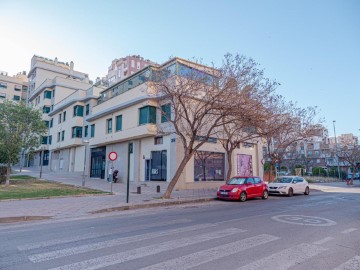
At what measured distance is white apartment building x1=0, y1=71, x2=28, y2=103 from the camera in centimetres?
6512

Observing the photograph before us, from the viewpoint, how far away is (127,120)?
1061 inches

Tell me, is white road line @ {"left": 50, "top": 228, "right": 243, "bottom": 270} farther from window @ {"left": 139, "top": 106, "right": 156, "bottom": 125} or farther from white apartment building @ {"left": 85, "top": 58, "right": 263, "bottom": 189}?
window @ {"left": 139, "top": 106, "right": 156, "bottom": 125}

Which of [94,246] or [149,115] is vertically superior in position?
[149,115]

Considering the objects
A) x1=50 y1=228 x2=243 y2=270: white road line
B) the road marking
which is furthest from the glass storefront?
x1=50 y1=228 x2=243 y2=270: white road line

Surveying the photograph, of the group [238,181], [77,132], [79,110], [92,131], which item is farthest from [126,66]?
[238,181]

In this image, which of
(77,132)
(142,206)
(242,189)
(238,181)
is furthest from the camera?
(77,132)

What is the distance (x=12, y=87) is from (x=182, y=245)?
75428 millimetres

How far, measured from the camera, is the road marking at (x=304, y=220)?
8.69m

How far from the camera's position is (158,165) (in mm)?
23891

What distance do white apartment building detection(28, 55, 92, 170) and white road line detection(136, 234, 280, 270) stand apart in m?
40.1

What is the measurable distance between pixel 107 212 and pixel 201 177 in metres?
12.9

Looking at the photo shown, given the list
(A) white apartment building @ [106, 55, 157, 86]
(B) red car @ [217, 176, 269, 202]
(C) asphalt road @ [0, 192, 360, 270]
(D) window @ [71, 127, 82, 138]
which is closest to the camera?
(C) asphalt road @ [0, 192, 360, 270]

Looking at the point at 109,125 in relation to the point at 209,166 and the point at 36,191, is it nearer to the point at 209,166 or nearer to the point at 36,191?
the point at 209,166

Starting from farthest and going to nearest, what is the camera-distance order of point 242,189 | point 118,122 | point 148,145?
point 118,122 → point 148,145 → point 242,189
